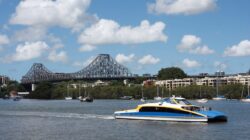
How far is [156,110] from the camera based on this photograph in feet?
193

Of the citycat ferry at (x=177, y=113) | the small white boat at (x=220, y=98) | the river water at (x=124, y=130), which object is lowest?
the river water at (x=124, y=130)

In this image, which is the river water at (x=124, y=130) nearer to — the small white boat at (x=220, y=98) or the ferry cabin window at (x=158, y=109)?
the ferry cabin window at (x=158, y=109)

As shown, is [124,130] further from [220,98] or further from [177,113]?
[220,98]

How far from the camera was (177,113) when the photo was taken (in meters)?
57.1

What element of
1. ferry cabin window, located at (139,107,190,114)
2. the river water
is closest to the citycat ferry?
ferry cabin window, located at (139,107,190,114)

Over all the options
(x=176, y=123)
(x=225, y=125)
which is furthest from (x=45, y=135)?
(x=225, y=125)

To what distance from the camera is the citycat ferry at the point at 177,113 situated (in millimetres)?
55906

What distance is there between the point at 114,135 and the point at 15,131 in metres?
10.4

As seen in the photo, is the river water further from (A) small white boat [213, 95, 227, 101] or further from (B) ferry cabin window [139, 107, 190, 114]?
(A) small white boat [213, 95, 227, 101]

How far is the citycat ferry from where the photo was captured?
5591 centimetres

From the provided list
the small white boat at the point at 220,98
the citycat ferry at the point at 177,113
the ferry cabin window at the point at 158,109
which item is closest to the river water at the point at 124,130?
the citycat ferry at the point at 177,113

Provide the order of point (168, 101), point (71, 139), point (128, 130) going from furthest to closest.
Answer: point (168, 101) < point (128, 130) < point (71, 139)

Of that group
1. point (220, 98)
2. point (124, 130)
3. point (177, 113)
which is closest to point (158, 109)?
point (177, 113)

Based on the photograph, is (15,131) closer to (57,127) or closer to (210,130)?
(57,127)
